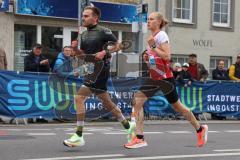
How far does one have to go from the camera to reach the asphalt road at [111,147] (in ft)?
28.0

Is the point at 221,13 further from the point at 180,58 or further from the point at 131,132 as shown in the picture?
the point at 131,132

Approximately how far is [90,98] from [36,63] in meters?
2.58

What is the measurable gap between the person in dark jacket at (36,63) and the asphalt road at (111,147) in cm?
392

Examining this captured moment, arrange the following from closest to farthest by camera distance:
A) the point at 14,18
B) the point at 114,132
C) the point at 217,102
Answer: the point at 114,132 < the point at 217,102 < the point at 14,18

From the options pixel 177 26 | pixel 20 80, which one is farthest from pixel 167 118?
pixel 177 26

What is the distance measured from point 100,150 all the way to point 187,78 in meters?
9.40

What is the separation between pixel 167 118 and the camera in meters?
17.9

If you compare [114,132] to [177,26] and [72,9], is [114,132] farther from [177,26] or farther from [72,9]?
[177,26]

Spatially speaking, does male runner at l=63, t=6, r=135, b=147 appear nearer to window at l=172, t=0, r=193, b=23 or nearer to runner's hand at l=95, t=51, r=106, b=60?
runner's hand at l=95, t=51, r=106, b=60

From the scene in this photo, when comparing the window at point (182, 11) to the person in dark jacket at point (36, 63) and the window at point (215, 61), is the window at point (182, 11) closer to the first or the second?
the window at point (215, 61)

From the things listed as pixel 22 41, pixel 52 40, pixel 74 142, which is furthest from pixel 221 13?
pixel 74 142

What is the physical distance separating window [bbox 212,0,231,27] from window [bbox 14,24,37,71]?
349 inches

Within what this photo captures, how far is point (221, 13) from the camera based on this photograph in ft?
90.4

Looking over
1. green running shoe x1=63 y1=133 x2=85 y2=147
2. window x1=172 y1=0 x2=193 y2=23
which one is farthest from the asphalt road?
window x1=172 y1=0 x2=193 y2=23
